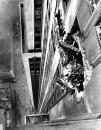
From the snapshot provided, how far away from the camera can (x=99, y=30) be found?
854cm

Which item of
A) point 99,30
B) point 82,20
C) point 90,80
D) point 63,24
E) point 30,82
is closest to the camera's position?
point 99,30

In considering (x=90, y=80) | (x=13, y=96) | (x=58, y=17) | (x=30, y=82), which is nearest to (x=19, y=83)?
(x=13, y=96)

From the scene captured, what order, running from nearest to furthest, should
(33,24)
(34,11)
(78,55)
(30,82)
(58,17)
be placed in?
(78,55), (58,17), (34,11), (33,24), (30,82)

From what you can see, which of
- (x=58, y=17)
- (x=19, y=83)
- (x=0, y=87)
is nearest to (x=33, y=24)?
(x=58, y=17)

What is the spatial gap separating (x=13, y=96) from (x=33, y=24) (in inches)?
3235

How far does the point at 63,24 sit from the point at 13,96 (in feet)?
370

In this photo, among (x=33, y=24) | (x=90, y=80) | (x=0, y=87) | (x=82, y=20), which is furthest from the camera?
(x=0, y=87)

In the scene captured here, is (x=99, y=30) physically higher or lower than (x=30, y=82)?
lower

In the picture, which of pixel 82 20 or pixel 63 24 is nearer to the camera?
pixel 82 20

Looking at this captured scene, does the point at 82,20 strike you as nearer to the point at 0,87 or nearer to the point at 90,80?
the point at 90,80

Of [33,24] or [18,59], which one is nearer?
[33,24]

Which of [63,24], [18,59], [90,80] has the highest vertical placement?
[18,59]

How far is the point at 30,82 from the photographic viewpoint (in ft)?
271

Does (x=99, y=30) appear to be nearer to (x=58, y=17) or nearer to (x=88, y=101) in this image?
(x=88, y=101)
